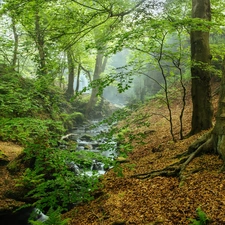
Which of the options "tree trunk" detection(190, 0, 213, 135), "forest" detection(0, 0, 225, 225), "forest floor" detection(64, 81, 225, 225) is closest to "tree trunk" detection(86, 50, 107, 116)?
"forest" detection(0, 0, 225, 225)

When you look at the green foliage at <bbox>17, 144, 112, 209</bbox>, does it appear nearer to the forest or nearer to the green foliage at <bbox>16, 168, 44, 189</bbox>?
the forest

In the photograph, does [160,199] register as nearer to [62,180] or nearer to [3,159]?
[62,180]

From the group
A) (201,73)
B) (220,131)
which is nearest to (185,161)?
(220,131)

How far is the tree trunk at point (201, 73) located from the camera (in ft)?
21.4

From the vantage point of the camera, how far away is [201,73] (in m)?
6.74

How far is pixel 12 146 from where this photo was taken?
8.96 m

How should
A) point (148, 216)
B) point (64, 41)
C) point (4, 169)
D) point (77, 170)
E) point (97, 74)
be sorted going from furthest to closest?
1. point (97, 74)
2. point (77, 170)
3. point (64, 41)
4. point (4, 169)
5. point (148, 216)

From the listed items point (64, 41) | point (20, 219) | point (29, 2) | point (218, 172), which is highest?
point (29, 2)

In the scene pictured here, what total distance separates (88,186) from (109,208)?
→ 0.66 meters

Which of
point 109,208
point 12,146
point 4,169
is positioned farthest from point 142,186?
point 12,146

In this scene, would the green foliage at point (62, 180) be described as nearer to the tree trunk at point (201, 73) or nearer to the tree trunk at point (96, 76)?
the tree trunk at point (201, 73)

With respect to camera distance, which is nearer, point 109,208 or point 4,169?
point 109,208

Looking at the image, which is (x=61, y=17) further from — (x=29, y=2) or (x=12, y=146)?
(x=12, y=146)

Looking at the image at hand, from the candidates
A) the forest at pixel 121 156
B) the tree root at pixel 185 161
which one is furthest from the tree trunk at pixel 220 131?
the tree root at pixel 185 161
